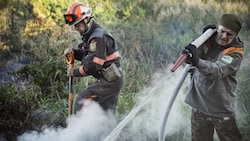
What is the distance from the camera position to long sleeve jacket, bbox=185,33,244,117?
1763 mm

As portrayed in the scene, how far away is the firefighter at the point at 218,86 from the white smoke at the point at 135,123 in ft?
0.73

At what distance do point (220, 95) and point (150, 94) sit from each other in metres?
0.55

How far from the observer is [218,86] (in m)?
1.85

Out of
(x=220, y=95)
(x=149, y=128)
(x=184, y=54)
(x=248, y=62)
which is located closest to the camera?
(x=184, y=54)

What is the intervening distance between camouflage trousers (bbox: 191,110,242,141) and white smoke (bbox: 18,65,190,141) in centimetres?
18

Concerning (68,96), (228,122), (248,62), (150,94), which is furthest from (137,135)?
(248,62)

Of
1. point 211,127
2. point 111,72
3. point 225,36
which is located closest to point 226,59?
point 225,36

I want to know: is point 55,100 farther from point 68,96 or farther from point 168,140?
point 168,140

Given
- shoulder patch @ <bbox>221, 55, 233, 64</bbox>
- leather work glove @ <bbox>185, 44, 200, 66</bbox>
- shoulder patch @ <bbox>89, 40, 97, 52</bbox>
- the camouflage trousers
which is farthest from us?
shoulder patch @ <bbox>89, 40, 97, 52</bbox>

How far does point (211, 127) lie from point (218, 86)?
250mm

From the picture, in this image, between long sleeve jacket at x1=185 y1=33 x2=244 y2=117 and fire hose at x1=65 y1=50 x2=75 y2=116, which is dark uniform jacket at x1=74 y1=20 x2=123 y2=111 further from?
long sleeve jacket at x1=185 y1=33 x2=244 y2=117

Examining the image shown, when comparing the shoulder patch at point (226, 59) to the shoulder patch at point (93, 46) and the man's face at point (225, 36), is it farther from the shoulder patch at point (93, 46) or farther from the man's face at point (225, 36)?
the shoulder patch at point (93, 46)

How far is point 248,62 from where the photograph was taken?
2174mm

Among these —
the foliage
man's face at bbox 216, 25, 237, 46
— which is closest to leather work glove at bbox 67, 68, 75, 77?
the foliage
